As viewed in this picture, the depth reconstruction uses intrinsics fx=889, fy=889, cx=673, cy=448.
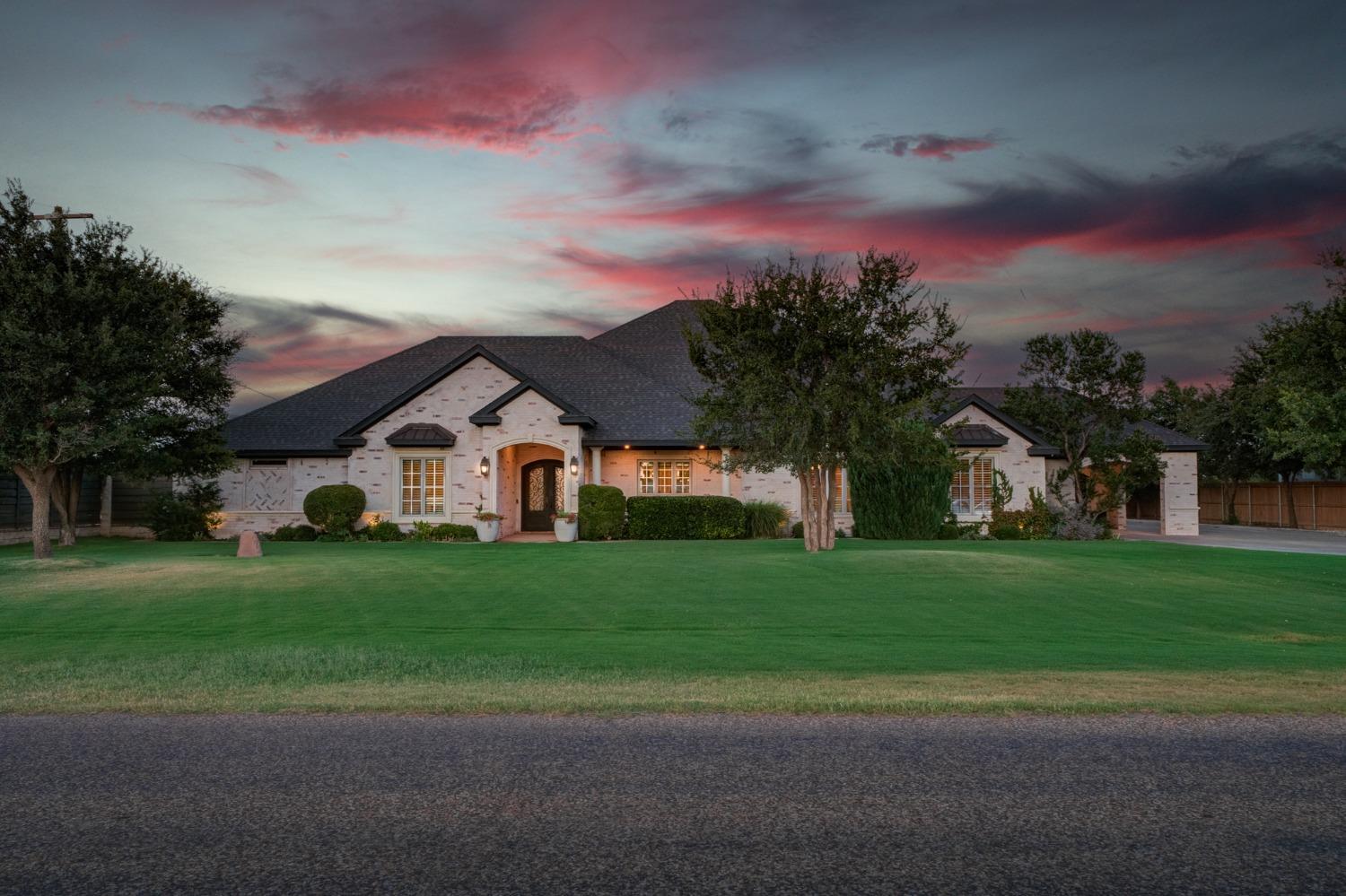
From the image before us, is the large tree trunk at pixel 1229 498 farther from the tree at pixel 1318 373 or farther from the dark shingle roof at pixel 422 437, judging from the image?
the dark shingle roof at pixel 422 437

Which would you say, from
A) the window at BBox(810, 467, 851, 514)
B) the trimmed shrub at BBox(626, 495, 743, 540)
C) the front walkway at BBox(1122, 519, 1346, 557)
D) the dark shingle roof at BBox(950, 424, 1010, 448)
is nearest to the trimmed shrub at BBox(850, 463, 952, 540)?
the window at BBox(810, 467, 851, 514)

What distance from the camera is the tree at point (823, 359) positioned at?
74.2 feet

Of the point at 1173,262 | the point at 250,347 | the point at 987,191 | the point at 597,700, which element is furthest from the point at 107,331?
the point at 1173,262

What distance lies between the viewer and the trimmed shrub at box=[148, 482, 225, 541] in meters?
29.5

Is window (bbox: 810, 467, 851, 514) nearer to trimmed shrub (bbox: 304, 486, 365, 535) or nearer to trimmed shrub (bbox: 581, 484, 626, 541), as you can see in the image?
trimmed shrub (bbox: 581, 484, 626, 541)

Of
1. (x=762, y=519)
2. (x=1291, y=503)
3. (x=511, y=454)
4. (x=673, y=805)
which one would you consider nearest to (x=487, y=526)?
(x=511, y=454)

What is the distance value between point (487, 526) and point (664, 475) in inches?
249

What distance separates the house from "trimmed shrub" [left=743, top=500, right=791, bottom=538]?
844 mm

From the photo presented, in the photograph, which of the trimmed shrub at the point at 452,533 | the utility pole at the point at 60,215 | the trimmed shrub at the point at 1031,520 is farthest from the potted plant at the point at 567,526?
the utility pole at the point at 60,215

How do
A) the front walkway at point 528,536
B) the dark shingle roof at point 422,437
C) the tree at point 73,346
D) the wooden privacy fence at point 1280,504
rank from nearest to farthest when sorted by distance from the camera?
the tree at point 73,346, the front walkway at point 528,536, the dark shingle roof at point 422,437, the wooden privacy fence at point 1280,504

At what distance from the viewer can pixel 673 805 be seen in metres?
4.67

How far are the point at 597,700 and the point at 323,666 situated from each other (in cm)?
336

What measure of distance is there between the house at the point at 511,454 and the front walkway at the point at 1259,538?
1642 millimetres

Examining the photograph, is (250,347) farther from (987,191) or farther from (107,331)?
(987,191)
